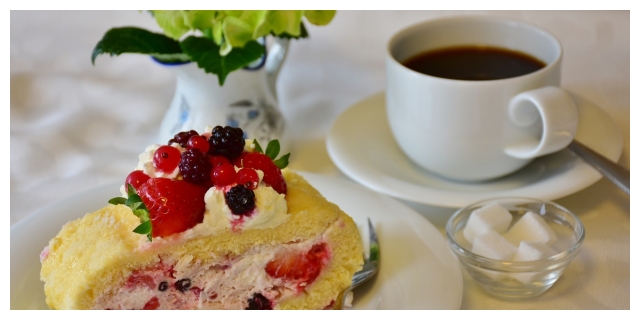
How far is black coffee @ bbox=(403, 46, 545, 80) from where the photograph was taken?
158 cm

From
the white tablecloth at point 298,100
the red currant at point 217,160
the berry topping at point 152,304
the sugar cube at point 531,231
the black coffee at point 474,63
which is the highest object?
the black coffee at point 474,63

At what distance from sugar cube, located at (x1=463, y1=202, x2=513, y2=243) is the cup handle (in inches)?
7.2

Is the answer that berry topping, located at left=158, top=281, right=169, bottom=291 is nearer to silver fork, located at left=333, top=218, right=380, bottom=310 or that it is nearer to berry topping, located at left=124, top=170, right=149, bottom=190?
berry topping, located at left=124, top=170, right=149, bottom=190

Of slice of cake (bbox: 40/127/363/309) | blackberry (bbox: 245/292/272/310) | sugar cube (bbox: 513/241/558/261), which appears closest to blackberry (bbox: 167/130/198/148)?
slice of cake (bbox: 40/127/363/309)

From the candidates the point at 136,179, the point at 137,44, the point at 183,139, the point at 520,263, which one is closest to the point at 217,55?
the point at 137,44

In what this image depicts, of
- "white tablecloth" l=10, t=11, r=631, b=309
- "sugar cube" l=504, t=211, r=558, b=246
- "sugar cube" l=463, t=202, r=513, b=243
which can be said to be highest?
"white tablecloth" l=10, t=11, r=631, b=309

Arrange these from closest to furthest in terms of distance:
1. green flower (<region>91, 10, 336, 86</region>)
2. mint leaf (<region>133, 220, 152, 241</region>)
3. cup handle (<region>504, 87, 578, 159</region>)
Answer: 1. mint leaf (<region>133, 220, 152, 241</region>)
2. cup handle (<region>504, 87, 578, 159</region>)
3. green flower (<region>91, 10, 336, 86</region>)

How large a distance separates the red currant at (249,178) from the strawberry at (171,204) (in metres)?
0.07

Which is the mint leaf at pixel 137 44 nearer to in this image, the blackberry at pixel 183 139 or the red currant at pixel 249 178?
the blackberry at pixel 183 139

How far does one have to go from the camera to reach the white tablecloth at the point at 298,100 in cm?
138

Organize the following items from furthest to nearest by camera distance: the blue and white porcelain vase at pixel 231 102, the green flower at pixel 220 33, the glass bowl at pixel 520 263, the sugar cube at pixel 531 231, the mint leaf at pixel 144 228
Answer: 1. the blue and white porcelain vase at pixel 231 102
2. the green flower at pixel 220 33
3. the sugar cube at pixel 531 231
4. the glass bowl at pixel 520 263
5. the mint leaf at pixel 144 228

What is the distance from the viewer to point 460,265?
1.25 meters

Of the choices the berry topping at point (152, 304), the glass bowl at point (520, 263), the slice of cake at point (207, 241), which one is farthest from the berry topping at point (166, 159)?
the glass bowl at point (520, 263)
